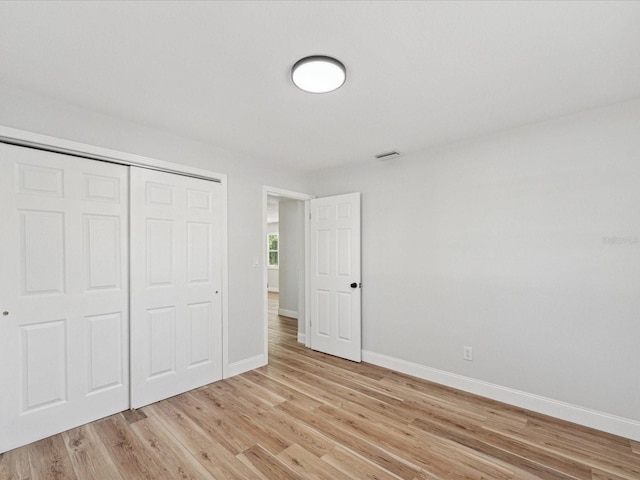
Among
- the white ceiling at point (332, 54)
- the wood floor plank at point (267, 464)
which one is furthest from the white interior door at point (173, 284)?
the wood floor plank at point (267, 464)

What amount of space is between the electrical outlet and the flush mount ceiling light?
2.72m

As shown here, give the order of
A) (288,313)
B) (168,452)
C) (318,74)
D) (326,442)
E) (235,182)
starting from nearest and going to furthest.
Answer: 1. (318,74)
2. (168,452)
3. (326,442)
4. (235,182)
5. (288,313)

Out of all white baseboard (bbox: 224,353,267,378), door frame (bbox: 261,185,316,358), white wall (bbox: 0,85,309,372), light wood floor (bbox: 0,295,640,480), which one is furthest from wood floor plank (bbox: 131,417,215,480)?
door frame (bbox: 261,185,316,358)

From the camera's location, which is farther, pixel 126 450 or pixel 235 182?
pixel 235 182

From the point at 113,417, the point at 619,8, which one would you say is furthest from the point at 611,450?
the point at 113,417

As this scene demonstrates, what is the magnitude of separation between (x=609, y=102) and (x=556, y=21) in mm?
1344

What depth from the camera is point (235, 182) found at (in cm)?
349

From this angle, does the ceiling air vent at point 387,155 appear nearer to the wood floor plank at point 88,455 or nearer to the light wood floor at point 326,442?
the light wood floor at point 326,442

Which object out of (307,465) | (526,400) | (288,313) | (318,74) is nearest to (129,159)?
(318,74)

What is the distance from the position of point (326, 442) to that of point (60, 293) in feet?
7.52

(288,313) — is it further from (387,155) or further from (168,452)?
(168,452)

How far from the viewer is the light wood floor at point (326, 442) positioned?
1940 mm

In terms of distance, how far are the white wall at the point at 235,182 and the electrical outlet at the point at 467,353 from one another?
2.25 m

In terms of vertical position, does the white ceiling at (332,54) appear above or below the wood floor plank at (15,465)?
above
